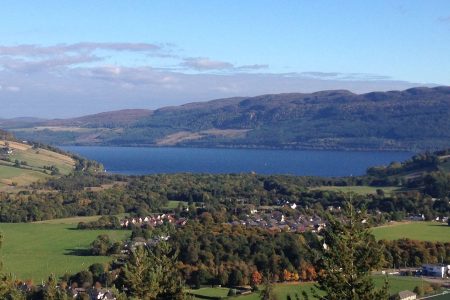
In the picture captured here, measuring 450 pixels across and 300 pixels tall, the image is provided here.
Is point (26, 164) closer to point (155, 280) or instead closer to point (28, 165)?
point (28, 165)

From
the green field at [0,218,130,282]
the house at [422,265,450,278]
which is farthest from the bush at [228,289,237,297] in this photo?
the house at [422,265,450,278]

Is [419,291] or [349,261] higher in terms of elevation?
[349,261]

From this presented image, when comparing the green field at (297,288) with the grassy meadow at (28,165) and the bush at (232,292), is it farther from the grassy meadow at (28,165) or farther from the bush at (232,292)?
the grassy meadow at (28,165)

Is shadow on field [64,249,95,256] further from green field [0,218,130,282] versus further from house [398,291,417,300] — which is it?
house [398,291,417,300]

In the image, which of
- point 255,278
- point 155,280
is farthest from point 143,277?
point 255,278

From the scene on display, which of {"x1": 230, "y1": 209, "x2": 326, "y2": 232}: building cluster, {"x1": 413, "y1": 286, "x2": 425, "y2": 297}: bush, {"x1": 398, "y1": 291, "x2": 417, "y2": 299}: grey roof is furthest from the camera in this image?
{"x1": 230, "y1": 209, "x2": 326, "y2": 232}: building cluster

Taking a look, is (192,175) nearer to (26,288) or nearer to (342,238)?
(26,288)

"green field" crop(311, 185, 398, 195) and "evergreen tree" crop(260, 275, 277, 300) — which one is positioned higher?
"evergreen tree" crop(260, 275, 277, 300)
